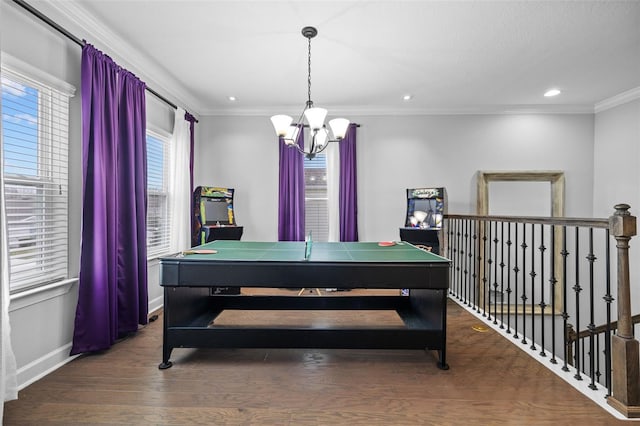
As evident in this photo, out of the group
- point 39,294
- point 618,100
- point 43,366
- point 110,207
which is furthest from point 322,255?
point 618,100

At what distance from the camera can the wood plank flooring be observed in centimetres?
160

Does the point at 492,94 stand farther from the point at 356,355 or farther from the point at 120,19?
the point at 120,19

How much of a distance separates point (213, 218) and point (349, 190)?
6.78 feet

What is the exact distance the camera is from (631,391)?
1.58 m

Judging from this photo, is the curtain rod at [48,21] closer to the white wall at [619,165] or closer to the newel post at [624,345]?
the newel post at [624,345]

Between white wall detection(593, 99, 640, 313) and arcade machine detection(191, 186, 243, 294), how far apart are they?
5.33 meters

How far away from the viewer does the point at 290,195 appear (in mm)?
4492

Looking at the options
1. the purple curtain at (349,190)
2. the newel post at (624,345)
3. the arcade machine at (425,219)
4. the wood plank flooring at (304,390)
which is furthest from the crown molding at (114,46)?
the newel post at (624,345)

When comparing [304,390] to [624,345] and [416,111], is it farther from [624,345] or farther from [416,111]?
[416,111]

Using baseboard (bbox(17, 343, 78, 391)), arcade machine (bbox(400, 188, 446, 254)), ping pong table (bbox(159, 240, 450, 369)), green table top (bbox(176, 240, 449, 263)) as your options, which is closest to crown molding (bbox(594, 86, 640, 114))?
arcade machine (bbox(400, 188, 446, 254))

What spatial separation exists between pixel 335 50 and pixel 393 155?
2.13m

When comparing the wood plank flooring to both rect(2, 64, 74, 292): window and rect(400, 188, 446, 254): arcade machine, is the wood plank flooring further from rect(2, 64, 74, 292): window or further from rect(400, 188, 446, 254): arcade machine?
rect(400, 188, 446, 254): arcade machine

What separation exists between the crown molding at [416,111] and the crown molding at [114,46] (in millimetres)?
788

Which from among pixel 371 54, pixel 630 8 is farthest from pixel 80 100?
pixel 630 8
